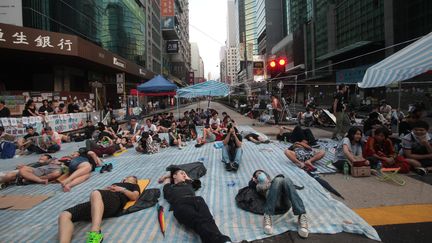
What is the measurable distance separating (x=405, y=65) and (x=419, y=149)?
204 cm

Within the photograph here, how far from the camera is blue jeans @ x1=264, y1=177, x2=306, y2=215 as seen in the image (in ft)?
14.1

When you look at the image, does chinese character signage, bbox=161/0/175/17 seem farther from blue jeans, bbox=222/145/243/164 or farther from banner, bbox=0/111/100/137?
blue jeans, bbox=222/145/243/164

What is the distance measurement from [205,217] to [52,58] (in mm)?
23814

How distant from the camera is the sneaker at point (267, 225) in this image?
13.8ft

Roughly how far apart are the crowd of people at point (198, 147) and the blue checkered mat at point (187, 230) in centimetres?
20

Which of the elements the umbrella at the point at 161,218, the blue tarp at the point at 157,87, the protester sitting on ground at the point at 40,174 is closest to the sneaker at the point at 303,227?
the umbrella at the point at 161,218

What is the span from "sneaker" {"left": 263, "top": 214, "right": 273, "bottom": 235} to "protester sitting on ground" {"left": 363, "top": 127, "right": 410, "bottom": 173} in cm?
404

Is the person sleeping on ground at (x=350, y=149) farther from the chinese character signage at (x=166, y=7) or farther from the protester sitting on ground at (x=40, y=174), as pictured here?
the chinese character signage at (x=166, y=7)

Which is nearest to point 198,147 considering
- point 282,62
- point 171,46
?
point 282,62

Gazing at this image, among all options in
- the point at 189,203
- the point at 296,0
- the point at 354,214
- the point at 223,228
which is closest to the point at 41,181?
the point at 189,203

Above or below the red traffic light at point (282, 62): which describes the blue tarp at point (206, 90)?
below

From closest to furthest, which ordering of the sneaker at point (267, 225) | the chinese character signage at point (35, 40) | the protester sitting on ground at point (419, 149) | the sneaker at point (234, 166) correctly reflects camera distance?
the sneaker at point (267, 225) < the protester sitting on ground at point (419, 149) < the sneaker at point (234, 166) < the chinese character signage at point (35, 40)

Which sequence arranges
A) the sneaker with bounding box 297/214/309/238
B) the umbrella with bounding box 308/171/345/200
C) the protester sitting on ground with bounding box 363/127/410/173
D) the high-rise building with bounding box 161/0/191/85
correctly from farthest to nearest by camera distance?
the high-rise building with bounding box 161/0/191/85, the protester sitting on ground with bounding box 363/127/410/173, the umbrella with bounding box 308/171/345/200, the sneaker with bounding box 297/214/309/238

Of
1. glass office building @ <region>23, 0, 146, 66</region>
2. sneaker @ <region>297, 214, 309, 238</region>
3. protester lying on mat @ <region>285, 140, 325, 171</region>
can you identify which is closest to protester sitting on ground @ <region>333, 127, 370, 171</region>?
protester lying on mat @ <region>285, 140, 325, 171</region>
